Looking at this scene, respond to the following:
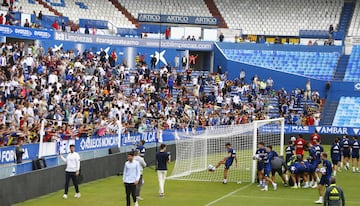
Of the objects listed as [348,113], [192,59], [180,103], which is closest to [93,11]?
[192,59]

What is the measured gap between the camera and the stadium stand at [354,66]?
56.5 meters

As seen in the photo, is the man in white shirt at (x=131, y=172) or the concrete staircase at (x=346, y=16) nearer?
the man in white shirt at (x=131, y=172)

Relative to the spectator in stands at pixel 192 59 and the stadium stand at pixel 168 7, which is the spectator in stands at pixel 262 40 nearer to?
the stadium stand at pixel 168 7

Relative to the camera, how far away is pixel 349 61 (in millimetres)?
57938

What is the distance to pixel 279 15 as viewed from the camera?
63.9 m

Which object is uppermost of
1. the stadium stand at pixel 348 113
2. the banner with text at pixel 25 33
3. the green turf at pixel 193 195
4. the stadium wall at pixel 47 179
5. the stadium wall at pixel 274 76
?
the banner with text at pixel 25 33

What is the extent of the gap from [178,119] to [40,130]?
16671 mm

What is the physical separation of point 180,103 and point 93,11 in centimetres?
1430

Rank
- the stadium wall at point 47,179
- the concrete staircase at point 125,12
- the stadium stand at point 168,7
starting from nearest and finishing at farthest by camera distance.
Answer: the stadium wall at point 47,179 < the concrete staircase at point 125,12 < the stadium stand at point 168,7

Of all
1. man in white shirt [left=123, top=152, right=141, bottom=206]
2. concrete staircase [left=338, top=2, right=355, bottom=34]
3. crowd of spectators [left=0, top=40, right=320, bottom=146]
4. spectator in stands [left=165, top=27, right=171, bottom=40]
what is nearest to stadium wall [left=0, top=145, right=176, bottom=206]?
crowd of spectators [left=0, top=40, right=320, bottom=146]

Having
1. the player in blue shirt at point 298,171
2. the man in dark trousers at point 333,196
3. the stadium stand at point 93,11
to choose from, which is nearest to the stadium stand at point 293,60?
the stadium stand at point 93,11

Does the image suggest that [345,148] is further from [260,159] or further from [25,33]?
[25,33]

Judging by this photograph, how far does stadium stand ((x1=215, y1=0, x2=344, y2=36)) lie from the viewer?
207 feet

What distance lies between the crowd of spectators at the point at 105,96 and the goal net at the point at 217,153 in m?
3.22
